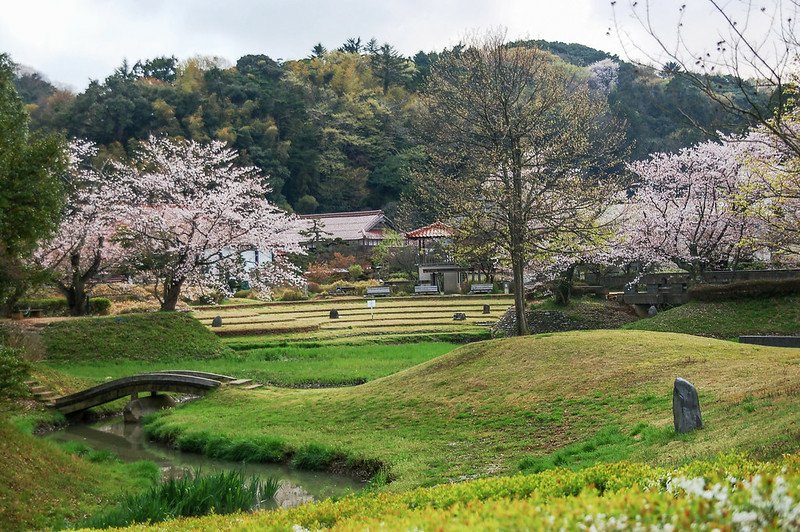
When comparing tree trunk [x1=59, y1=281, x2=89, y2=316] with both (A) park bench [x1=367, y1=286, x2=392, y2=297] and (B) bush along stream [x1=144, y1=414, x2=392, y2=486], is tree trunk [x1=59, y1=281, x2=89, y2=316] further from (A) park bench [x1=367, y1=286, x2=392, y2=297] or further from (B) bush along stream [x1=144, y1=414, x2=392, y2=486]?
(A) park bench [x1=367, y1=286, x2=392, y2=297]

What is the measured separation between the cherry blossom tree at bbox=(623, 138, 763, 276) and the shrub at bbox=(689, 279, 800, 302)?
4075 mm

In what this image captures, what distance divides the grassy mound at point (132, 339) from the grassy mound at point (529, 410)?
8.29m

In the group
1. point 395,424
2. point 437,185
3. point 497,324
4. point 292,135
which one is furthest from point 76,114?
point 395,424

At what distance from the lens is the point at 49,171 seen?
14672 millimetres

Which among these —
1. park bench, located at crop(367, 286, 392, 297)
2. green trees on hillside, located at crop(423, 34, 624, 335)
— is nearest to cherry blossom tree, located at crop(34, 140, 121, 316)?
green trees on hillside, located at crop(423, 34, 624, 335)

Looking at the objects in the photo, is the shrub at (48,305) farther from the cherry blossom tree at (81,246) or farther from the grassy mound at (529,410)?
the grassy mound at (529,410)

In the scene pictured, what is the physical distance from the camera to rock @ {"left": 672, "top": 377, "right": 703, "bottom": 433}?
9.94m

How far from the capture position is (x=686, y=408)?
9.98 m

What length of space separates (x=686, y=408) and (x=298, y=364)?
1725 centimetres

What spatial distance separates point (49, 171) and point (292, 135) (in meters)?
59.7

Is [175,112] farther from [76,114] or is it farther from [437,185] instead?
[437,185]

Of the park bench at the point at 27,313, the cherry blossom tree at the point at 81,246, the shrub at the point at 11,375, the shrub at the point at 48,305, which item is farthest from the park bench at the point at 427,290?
the shrub at the point at 11,375

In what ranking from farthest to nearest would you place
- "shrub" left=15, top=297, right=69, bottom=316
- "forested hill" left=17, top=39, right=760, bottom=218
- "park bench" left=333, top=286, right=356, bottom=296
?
"forested hill" left=17, top=39, right=760, bottom=218 < "park bench" left=333, top=286, right=356, bottom=296 < "shrub" left=15, top=297, right=69, bottom=316

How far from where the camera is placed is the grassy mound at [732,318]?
24656mm
